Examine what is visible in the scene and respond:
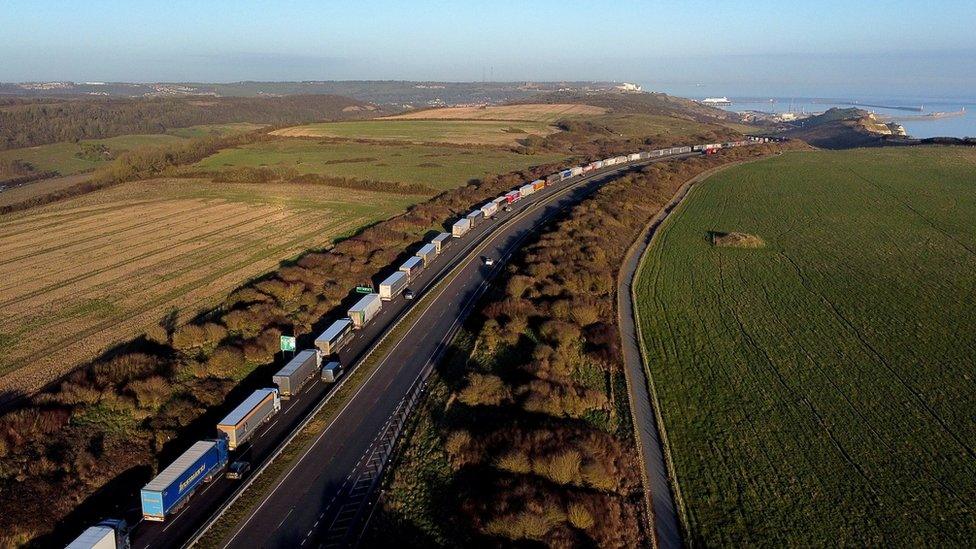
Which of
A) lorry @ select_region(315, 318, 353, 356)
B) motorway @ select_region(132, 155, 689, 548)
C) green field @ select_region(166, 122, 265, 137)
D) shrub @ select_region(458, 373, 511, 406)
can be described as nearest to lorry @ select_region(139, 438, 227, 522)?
motorway @ select_region(132, 155, 689, 548)

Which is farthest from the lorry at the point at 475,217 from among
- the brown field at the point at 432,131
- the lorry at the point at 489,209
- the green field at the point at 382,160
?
the brown field at the point at 432,131

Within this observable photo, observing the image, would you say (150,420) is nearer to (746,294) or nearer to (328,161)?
(746,294)

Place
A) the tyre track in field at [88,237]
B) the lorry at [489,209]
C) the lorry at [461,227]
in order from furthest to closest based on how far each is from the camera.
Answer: the lorry at [489,209], the lorry at [461,227], the tyre track in field at [88,237]

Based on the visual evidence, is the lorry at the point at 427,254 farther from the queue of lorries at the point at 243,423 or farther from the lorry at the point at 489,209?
the lorry at the point at 489,209

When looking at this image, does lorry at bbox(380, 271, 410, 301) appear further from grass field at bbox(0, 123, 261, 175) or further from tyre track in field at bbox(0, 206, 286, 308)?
grass field at bbox(0, 123, 261, 175)

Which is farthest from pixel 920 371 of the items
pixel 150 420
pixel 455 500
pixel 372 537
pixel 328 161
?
pixel 328 161
